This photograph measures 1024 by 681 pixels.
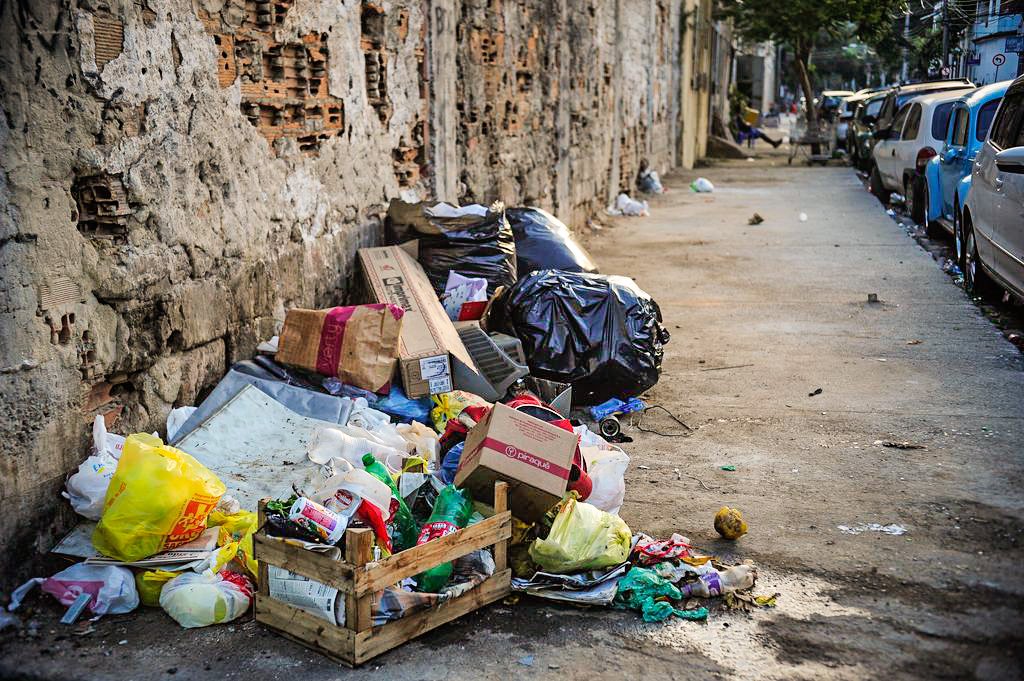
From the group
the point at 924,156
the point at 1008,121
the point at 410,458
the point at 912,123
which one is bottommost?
the point at 410,458

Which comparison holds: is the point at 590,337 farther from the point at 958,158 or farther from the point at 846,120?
the point at 846,120

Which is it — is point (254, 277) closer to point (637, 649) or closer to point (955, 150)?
point (637, 649)

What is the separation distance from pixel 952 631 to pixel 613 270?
23.3 feet

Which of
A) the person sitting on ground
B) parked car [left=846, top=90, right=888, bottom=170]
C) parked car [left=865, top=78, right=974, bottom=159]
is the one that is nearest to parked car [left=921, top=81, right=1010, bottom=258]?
parked car [left=865, top=78, right=974, bottom=159]

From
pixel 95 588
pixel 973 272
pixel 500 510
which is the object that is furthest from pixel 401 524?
pixel 973 272

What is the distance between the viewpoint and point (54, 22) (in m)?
3.53

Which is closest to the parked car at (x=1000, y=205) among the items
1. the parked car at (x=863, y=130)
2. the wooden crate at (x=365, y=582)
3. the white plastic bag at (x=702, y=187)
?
the wooden crate at (x=365, y=582)

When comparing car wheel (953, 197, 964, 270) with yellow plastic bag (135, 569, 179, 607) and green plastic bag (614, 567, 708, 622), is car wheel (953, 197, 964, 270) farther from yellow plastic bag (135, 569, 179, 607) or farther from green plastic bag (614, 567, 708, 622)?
yellow plastic bag (135, 569, 179, 607)

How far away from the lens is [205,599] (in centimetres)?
326

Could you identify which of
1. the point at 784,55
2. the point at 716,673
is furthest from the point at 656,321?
the point at 784,55

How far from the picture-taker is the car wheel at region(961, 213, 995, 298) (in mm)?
8009

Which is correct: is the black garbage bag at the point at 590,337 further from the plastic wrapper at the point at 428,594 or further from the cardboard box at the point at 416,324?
the plastic wrapper at the point at 428,594

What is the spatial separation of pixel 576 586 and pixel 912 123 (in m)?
11.4

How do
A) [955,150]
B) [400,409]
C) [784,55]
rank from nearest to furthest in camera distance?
[400,409] < [955,150] < [784,55]
